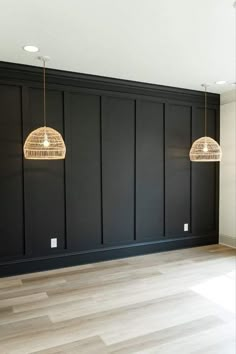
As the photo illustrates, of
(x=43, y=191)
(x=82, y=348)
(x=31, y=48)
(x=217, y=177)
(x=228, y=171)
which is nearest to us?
(x=82, y=348)

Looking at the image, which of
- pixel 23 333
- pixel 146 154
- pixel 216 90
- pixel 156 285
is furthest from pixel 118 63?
pixel 23 333

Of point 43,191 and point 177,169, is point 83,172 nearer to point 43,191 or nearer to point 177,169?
point 43,191

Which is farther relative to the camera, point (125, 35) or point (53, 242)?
point (53, 242)

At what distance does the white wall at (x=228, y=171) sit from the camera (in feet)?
17.4

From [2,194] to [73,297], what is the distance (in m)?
1.64

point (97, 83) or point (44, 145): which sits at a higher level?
point (97, 83)

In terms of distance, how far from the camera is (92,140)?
4.48 metres

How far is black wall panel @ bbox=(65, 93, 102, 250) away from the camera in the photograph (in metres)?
4.32

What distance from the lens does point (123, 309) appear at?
307 cm

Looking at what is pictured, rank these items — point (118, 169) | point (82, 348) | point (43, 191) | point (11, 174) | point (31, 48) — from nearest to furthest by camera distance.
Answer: point (82, 348), point (31, 48), point (11, 174), point (43, 191), point (118, 169)

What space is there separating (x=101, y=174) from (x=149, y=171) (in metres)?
0.90

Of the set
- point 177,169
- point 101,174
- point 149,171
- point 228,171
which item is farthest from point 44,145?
point 228,171

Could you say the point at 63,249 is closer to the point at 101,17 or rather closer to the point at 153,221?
the point at 153,221

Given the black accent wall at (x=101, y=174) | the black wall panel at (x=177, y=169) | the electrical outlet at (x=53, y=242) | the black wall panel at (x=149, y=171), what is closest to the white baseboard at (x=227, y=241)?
the black accent wall at (x=101, y=174)
